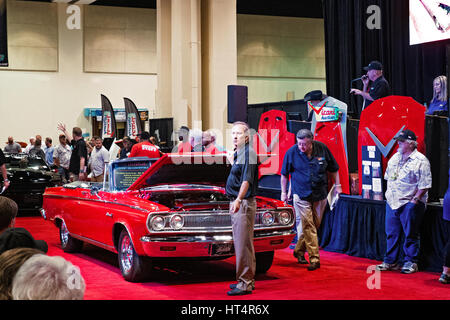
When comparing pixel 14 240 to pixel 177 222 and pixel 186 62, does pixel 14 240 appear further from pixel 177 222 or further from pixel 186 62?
pixel 186 62

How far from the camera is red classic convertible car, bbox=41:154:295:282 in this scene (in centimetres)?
709

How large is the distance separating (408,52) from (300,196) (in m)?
7.24

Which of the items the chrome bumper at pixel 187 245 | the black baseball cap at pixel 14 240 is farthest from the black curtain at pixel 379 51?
the black baseball cap at pixel 14 240

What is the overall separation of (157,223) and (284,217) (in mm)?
1635

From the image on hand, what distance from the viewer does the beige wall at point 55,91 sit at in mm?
31109

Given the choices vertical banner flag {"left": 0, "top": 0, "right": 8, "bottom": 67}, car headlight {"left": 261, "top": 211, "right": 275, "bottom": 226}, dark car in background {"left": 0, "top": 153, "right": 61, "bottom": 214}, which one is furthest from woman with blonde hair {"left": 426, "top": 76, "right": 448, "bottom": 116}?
vertical banner flag {"left": 0, "top": 0, "right": 8, "bottom": 67}

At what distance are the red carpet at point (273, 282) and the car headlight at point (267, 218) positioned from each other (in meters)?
0.69

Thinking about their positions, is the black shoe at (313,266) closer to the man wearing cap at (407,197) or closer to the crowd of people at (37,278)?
the man wearing cap at (407,197)

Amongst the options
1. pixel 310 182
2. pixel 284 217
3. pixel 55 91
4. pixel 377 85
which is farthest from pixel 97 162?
pixel 55 91

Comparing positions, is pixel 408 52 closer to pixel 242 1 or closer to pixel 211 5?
pixel 211 5

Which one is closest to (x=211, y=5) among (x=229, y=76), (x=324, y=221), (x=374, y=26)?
(x=229, y=76)

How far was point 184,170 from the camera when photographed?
26.7 ft

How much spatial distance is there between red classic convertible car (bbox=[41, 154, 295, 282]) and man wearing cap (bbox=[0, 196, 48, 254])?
2.72m

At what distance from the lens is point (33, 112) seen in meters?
31.5
